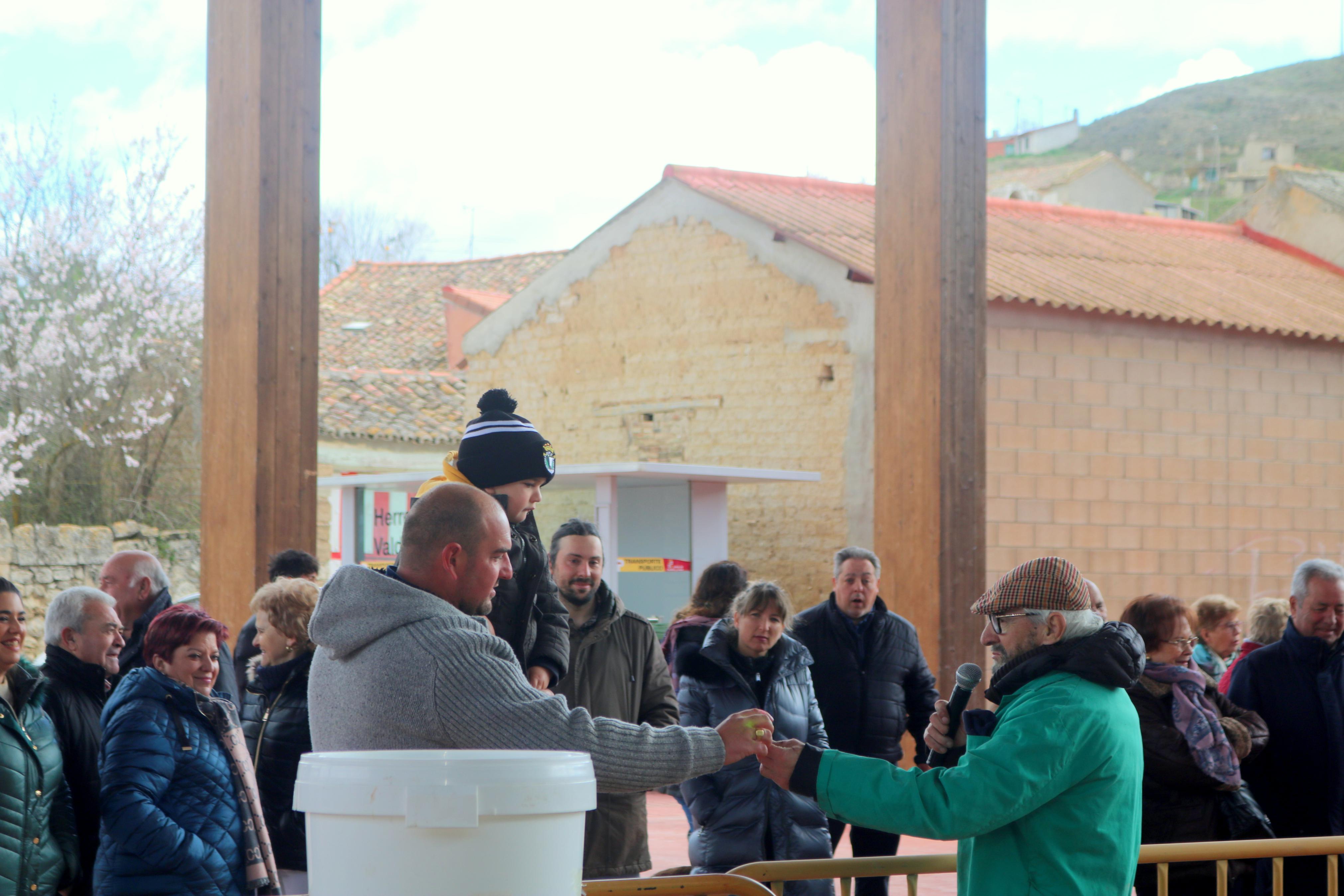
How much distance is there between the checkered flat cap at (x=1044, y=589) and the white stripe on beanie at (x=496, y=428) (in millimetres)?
1143

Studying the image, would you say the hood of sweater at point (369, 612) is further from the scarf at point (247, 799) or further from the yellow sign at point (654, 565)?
the yellow sign at point (654, 565)

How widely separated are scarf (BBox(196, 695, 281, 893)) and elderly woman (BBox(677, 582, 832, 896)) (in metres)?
1.66

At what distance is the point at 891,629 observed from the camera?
6.71 meters

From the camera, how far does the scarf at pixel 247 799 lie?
4.18 metres

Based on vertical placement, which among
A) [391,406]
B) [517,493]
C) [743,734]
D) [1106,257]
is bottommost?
[743,734]

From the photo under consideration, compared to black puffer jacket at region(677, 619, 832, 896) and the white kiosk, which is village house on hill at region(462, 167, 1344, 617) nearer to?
the white kiosk

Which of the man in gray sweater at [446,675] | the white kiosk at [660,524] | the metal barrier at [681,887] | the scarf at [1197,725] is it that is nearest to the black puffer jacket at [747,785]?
the scarf at [1197,725]

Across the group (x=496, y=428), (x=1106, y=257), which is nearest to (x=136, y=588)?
(x=496, y=428)

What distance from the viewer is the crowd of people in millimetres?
2586

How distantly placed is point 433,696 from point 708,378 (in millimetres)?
14772

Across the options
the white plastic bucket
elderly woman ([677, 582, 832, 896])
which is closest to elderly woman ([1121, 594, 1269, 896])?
elderly woman ([677, 582, 832, 896])

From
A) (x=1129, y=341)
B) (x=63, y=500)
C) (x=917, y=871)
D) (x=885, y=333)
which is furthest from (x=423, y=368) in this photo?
(x=917, y=871)

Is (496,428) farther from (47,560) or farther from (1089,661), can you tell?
(47,560)

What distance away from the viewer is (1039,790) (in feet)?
9.77
